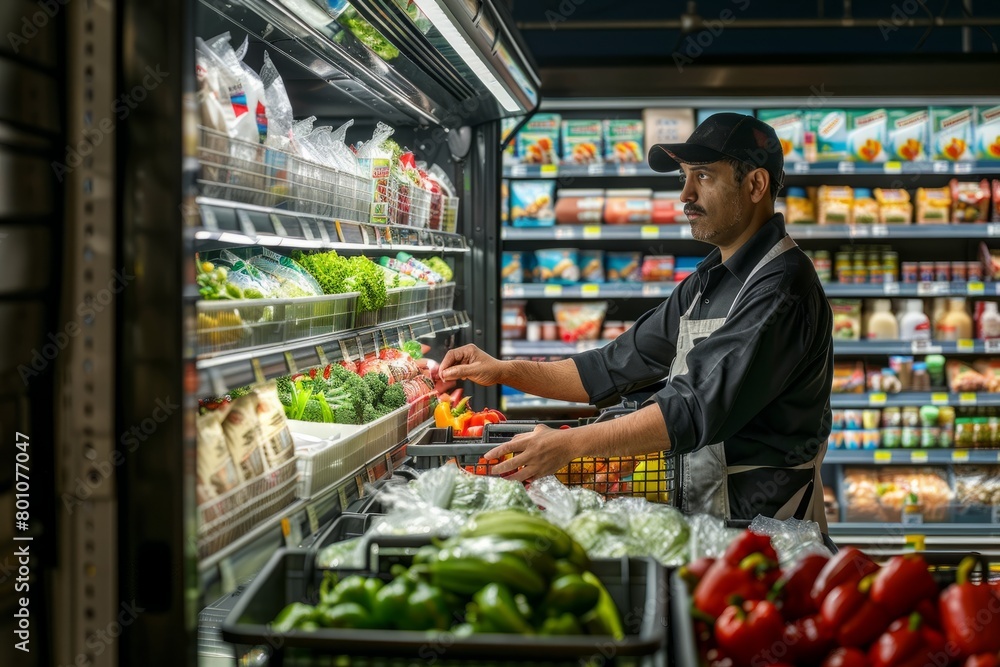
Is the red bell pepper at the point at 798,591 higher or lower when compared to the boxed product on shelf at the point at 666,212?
lower

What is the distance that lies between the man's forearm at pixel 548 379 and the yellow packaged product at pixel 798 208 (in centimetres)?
231

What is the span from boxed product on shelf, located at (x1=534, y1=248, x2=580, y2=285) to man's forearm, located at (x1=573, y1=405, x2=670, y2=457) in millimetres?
2893

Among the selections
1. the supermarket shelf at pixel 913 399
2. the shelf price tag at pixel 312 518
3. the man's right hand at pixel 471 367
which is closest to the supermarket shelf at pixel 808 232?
the supermarket shelf at pixel 913 399

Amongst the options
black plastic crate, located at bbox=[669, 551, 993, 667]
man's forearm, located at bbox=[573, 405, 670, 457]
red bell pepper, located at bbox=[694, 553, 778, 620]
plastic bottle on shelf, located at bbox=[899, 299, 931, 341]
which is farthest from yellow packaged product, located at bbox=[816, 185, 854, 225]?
red bell pepper, located at bbox=[694, 553, 778, 620]

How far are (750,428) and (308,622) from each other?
1630mm

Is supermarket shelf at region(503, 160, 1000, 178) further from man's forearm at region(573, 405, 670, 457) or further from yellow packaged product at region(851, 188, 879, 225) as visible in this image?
man's forearm at region(573, 405, 670, 457)

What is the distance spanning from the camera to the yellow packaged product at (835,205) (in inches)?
193

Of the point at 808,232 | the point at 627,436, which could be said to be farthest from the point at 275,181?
the point at 808,232

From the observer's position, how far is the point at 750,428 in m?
Answer: 2.51

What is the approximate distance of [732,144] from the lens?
8.64ft

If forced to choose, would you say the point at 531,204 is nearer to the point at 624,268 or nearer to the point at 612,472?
the point at 624,268

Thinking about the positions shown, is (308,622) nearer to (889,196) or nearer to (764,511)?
(764,511)

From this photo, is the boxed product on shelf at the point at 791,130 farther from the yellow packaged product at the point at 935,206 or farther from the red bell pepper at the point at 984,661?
the red bell pepper at the point at 984,661

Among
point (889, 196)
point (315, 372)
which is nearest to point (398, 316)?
point (315, 372)
